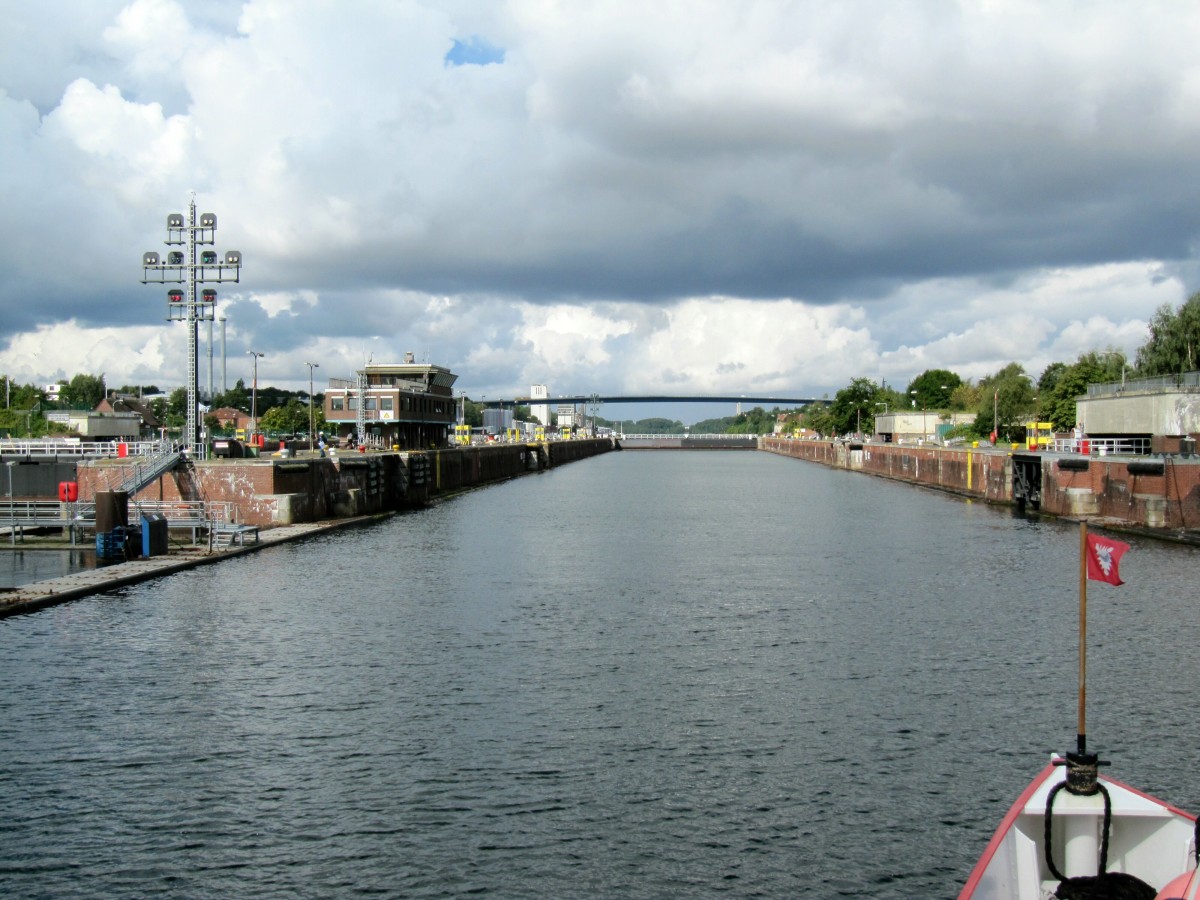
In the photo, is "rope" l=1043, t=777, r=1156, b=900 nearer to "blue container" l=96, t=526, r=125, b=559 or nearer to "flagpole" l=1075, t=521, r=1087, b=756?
"flagpole" l=1075, t=521, r=1087, b=756

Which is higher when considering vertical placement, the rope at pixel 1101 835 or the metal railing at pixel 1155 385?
the metal railing at pixel 1155 385

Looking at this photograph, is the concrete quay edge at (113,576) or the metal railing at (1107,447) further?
the metal railing at (1107,447)

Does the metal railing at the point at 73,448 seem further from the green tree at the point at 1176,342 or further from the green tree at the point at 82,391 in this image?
the green tree at the point at 82,391

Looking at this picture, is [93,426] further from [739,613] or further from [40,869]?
[40,869]

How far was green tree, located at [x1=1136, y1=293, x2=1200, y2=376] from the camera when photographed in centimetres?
9562

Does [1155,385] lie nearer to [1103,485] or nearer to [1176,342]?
[1103,485]

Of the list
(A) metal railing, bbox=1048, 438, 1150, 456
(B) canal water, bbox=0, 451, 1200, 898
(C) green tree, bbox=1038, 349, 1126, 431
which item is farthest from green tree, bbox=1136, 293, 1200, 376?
(B) canal water, bbox=0, 451, 1200, 898

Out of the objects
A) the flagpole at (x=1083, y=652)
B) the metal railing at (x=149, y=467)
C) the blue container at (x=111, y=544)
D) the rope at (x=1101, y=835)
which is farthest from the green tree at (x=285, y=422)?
the rope at (x=1101, y=835)

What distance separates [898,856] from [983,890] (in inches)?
113

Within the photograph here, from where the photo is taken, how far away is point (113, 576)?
Answer: 3362 cm

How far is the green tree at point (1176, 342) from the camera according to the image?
9562cm

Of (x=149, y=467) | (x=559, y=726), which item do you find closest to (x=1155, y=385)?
(x=149, y=467)

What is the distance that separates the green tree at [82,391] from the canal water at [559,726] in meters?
172

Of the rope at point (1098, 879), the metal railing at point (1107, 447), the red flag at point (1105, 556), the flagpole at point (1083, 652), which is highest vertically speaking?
the metal railing at point (1107, 447)
